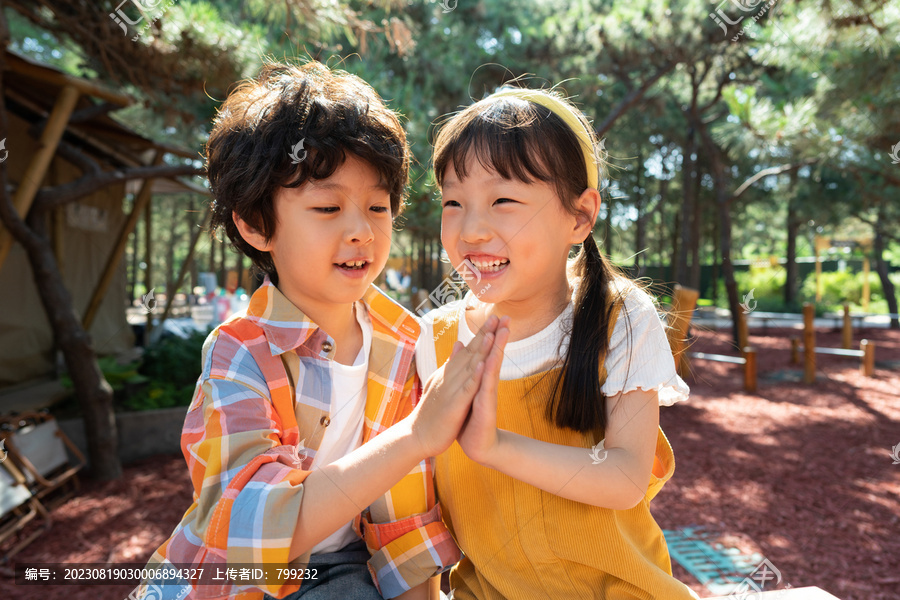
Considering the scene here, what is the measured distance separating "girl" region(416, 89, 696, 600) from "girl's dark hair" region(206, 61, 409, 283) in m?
0.17

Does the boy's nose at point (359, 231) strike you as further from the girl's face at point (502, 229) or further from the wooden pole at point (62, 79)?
the wooden pole at point (62, 79)

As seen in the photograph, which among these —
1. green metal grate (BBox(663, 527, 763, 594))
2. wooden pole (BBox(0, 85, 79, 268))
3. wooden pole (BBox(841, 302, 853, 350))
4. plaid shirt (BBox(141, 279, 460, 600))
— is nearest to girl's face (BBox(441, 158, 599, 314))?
plaid shirt (BBox(141, 279, 460, 600))

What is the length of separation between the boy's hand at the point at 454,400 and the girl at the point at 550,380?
0.41ft

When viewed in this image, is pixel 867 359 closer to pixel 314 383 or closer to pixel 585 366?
pixel 585 366

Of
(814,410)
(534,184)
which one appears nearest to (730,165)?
(814,410)

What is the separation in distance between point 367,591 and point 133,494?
3.97 metres

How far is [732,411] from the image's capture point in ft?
23.9

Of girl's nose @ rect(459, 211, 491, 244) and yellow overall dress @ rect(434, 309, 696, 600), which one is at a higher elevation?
girl's nose @ rect(459, 211, 491, 244)

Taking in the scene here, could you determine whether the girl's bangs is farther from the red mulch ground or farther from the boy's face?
the red mulch ground

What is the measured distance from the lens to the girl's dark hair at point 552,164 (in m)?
1.42

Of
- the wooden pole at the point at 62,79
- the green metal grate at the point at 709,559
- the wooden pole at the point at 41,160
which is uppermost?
the wooden pole at the point at 62,79

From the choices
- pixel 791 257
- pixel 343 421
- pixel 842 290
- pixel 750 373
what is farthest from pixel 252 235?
pixel 842 290

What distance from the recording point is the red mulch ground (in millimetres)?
3650

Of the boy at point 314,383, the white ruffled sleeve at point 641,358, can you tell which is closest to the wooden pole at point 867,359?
the white ruffled sleeve at point 641,358
